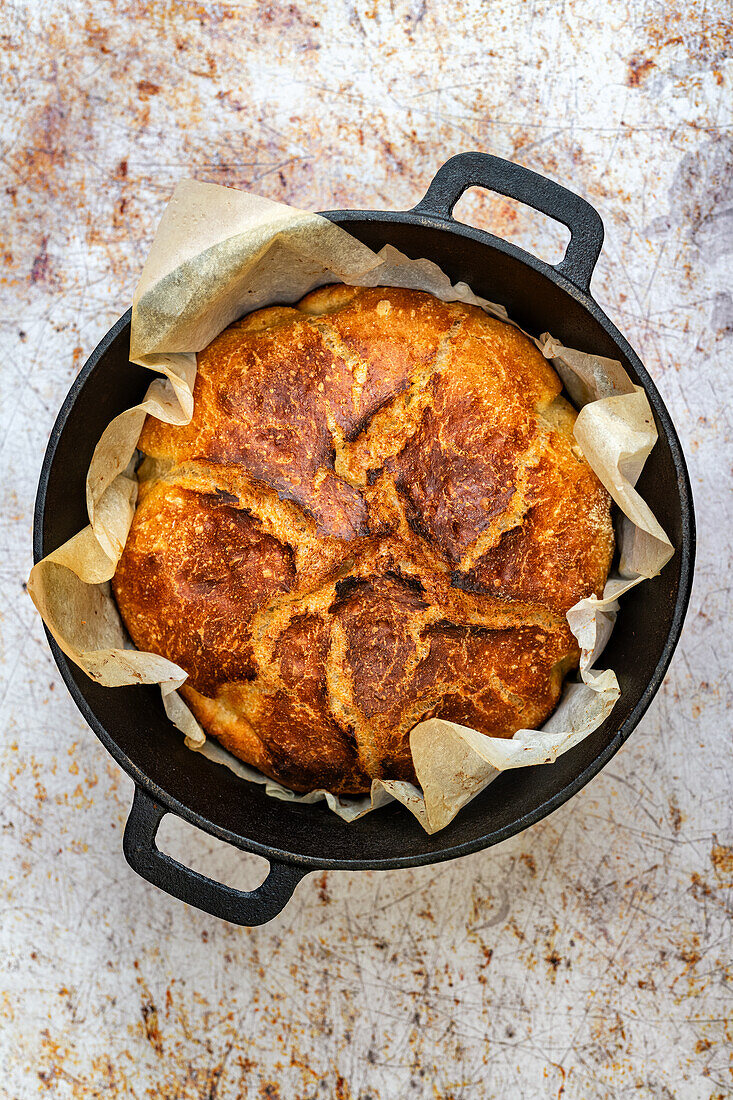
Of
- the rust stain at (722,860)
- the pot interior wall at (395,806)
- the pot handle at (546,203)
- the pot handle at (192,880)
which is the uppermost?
the pot handle at (546,203)

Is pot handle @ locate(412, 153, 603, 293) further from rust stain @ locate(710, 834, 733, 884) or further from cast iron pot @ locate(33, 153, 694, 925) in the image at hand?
rust stain @ locate(710, 834, 733, 884)

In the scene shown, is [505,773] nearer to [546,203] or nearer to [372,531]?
[372,531]

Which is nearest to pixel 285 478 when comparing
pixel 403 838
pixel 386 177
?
pixel 403 838

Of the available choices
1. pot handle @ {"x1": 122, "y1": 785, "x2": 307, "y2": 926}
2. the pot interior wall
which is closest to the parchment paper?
the pot interior wall

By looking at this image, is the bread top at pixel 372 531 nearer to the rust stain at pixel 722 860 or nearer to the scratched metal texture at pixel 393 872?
the scratched metal texture at pixel 393 872

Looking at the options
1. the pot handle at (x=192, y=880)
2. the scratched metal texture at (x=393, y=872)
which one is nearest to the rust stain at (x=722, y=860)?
the scratched metal texture at (x=393, y=872)

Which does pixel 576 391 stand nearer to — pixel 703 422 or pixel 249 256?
pixel 703 422

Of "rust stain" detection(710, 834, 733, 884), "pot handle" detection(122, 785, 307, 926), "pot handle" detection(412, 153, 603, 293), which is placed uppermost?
"pot handle" detection(412, 153, 603, 293)
